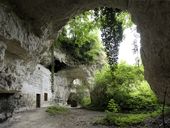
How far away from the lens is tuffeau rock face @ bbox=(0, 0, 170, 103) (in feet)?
13.3

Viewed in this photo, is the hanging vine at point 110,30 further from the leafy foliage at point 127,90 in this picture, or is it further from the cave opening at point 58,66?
the cave opening at point 58,66

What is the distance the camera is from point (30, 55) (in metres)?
5.70

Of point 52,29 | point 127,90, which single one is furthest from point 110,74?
point 52,29

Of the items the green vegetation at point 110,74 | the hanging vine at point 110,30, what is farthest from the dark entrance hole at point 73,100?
the hanging vine at point 110,30

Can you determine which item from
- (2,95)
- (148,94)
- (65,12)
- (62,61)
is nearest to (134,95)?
(148,94)

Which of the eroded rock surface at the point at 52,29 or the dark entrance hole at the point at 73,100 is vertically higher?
the eroded rock surface at the point at 52,29

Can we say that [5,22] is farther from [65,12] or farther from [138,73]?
[138,73]

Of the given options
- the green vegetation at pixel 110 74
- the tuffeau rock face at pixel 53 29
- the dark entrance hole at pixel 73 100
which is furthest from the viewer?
the dark entrance hole at pixel 73 100

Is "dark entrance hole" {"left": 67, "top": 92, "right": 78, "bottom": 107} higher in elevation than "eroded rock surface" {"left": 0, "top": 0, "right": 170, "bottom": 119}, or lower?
lower

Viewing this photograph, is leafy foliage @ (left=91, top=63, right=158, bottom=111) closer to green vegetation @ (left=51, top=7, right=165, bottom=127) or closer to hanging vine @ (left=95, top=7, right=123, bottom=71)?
green vegetation @ (left=51, top=7, right=165, bottom=127)

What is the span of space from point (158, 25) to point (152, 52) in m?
0.67

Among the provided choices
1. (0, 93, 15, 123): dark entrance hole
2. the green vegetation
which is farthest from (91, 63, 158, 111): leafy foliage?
(0, 93, 15, 123): dark entrance hole

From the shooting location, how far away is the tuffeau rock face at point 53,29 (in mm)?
4066

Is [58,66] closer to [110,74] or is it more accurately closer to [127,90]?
[110,74]
